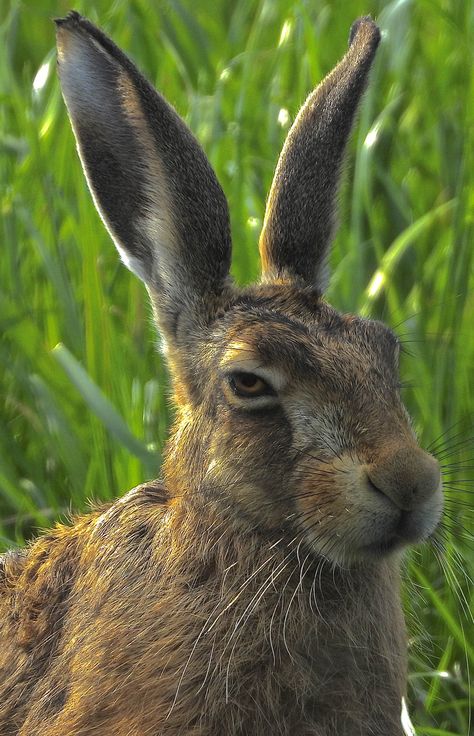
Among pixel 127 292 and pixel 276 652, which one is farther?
pixel 127 292

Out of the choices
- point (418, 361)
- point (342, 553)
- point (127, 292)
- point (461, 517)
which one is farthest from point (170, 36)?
point (342, 553)

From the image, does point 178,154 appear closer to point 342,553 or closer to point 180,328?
point 180,328

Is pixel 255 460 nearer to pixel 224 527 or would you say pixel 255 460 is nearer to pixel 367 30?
pixel 224 527

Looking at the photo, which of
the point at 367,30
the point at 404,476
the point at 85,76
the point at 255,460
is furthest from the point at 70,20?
the point at 404,476

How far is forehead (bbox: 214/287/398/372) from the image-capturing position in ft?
16.1

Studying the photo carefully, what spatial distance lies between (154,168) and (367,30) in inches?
37.4

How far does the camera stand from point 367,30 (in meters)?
5.77

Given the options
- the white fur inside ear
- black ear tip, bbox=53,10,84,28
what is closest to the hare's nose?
the white fur inside ear

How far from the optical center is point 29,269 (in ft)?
22.9

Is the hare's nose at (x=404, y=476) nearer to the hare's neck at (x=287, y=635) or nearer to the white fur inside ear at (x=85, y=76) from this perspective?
the hare's neck at (x=287, y=635)

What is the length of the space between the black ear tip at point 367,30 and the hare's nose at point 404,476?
1704 millimetres

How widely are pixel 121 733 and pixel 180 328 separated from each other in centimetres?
132

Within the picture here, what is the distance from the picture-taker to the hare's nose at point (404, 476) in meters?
4.57

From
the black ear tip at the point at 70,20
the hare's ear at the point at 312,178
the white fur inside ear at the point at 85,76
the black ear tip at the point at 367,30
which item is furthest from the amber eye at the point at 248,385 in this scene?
the black ear tip at the point at 367,30
